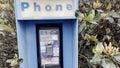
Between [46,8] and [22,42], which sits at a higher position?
[46,8]

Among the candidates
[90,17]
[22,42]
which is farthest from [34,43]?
[90,17]

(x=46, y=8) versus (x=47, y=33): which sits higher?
(x=46, y=8)

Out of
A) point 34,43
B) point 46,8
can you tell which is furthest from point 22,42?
point 46,8

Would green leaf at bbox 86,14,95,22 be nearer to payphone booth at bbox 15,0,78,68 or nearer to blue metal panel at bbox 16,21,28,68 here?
payphone booth at bbox 15,0,78,68

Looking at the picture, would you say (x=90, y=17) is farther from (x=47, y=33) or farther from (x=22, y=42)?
(x=22, y=42)

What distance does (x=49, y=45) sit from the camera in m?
1.59

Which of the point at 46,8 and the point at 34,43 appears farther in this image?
the point at 34,43

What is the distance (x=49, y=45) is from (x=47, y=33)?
74mm

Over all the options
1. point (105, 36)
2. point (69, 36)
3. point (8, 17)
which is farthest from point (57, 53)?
point (8, 17)

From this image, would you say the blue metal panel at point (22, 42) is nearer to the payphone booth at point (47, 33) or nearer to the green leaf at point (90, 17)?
the payphone booth at point (47, 33)

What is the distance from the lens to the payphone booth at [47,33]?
1507mm

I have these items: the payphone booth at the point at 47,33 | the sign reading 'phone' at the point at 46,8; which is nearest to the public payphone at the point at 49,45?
the payphone booth at the point at 47,33

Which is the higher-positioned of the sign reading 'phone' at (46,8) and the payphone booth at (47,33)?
the sign reading 'phone' at (46,8)

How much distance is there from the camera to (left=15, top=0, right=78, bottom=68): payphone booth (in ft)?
4.94
